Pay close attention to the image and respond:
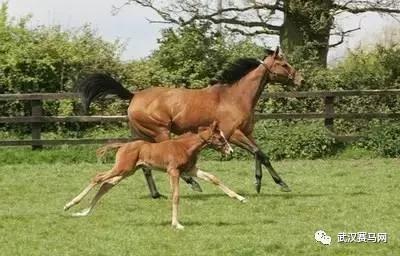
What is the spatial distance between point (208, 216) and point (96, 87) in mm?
3851

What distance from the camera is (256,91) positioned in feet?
44.3

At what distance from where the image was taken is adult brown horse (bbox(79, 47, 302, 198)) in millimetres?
13039

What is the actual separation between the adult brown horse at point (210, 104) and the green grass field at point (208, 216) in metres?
0.92

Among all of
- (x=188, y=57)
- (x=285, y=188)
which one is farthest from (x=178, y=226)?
(x=188, y=57)

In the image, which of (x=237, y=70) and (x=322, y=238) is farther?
(x=237, y=70)

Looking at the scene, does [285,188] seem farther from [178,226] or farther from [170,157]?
[178,226]

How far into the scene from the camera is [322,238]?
349 inches

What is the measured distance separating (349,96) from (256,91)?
7.77 metres

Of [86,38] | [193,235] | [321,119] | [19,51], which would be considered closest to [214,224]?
[193,235]

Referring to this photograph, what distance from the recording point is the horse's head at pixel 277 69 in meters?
13.7

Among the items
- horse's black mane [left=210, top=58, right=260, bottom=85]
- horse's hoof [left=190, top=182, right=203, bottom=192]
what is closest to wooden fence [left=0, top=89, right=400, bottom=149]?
horse's black mane [left=210, top=58, right=260, bottom=85]

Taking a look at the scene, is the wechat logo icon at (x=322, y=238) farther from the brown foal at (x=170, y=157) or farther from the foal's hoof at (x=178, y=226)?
the foal's hoof at (x=178, y=226)

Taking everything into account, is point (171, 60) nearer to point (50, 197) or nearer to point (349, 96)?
point (349, 96)

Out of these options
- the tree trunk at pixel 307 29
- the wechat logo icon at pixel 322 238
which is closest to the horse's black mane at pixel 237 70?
the wechat logo icon at pixel 322 238
